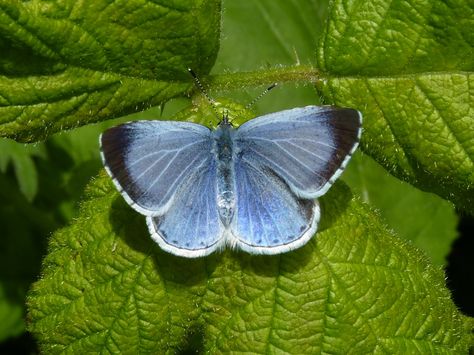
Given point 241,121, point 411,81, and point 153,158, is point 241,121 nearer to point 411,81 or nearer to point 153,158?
point 153,158

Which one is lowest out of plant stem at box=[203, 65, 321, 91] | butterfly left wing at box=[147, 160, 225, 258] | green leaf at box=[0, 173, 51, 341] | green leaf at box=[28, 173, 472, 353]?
green leaf at box=[0, 173, 51, 341]

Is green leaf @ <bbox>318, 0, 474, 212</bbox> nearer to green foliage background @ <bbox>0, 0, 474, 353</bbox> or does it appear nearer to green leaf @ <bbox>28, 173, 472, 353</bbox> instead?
green foliage background @ <bbox>0, 0, 474, 353</bbox>

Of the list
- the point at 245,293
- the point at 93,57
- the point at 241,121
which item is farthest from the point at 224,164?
the point at 93,57

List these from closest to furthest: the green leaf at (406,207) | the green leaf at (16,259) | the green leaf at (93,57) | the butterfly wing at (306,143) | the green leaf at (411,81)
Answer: the butterfly wing at (306,143), the green leaf at (93,57), the green leaf at (411,81), the green leaf at (16,259), the green leaf at (406,207)

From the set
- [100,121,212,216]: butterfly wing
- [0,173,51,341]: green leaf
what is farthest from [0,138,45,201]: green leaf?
[100,121,212,216]: butterfly wing

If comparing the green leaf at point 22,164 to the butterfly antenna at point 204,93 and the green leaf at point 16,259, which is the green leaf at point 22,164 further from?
the butterfly antenna at point 204,93

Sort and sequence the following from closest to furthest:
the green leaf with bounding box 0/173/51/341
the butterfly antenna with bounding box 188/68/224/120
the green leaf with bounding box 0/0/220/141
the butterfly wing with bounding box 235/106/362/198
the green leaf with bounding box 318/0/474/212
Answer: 1. the butterfly wing with bounding box 235/106/362/198
2. the green leaf with bounding box 0/0/220/141
3. the green leaf with bounding box 318/0/474/212
4. the butterfly antenna with bounding box 188/68/224/120
5. the green leaf with bounding box 0/173/51/341

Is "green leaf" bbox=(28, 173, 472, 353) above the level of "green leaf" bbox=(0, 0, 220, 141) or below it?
below

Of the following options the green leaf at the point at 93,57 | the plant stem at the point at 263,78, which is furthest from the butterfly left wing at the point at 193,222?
the green leaf at the point at 93,57
